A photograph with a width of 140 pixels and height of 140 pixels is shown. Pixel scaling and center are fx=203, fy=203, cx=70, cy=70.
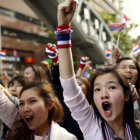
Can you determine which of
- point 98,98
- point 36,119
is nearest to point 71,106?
point 98,98

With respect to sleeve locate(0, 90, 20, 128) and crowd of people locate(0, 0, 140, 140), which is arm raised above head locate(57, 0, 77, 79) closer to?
crowd of people locate(0, 0, 140, 140)

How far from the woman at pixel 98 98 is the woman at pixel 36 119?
30cm

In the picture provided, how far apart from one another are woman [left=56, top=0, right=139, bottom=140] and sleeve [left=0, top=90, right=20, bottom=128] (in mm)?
580

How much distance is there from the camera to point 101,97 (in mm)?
1438

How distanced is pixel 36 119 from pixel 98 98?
557mm

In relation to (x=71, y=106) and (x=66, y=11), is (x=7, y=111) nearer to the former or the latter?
(x=71, y=106)

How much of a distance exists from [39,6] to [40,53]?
14666mm

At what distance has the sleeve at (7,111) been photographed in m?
1.66

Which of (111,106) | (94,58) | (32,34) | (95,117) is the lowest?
(95,117)

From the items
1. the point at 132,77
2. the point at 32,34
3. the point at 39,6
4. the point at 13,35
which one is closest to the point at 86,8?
the point at 39,6

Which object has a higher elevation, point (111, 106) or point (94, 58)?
point (94, 58)

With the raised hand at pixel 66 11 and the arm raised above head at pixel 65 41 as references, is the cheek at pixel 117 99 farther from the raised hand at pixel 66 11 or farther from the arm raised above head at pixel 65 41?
the raised hand at pixel 66 11

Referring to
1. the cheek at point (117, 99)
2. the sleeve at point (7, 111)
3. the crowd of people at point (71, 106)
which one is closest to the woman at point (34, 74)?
the crowd of people at point (71, 106)

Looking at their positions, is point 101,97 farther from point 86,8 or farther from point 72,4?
point 86,8
